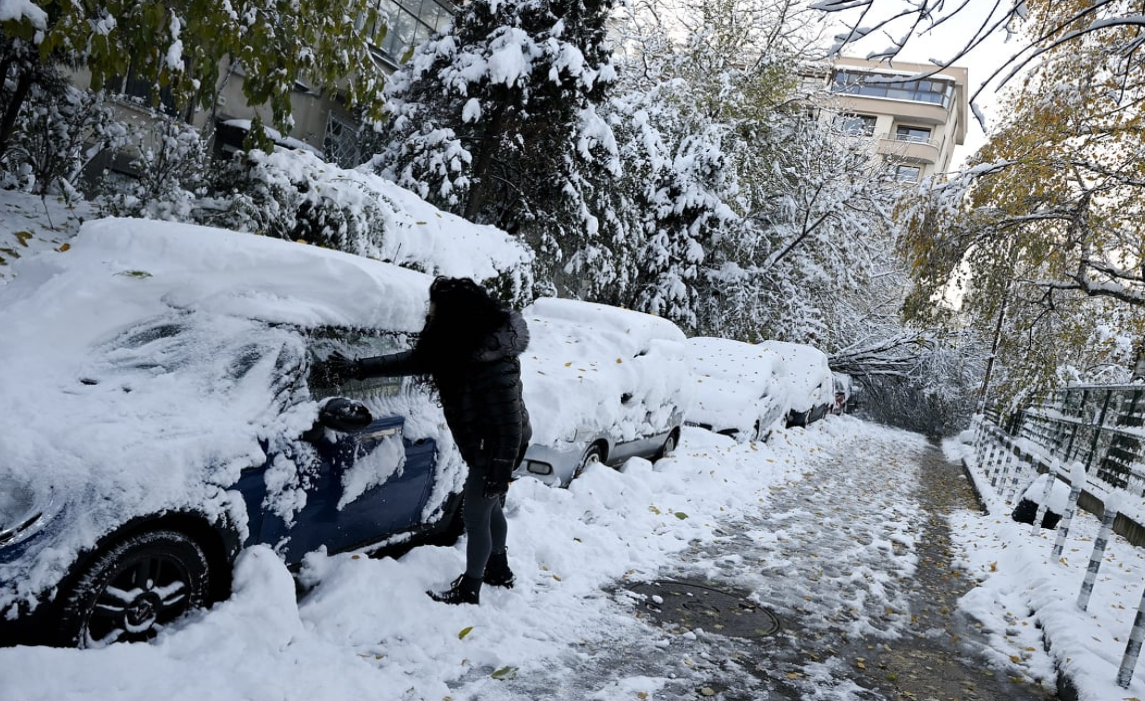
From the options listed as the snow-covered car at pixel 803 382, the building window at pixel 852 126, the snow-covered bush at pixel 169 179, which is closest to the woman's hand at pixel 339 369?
the snow-covered bush at pixel 169 179

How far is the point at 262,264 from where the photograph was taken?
13.5ft

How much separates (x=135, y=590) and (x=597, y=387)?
16.9ft

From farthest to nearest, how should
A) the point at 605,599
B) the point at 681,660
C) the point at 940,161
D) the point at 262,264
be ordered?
the point at 940,161, the point at 605,599, the point at 681,660, the point at 262,264

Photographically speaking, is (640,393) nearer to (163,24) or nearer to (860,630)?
(860,630)

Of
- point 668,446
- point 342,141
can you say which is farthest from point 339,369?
point 342,141

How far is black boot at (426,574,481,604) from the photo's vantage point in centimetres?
445

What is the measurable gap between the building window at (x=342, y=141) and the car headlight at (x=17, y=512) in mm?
18100

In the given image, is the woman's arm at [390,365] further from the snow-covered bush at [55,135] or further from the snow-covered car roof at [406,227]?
the snow-covered bush at [55,135]

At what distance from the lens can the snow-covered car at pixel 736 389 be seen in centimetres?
1280

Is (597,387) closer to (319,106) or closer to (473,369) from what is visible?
(473,369)

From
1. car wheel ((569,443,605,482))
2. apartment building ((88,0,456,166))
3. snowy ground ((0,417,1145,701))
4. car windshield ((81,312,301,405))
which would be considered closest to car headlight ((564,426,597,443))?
car wheel ((569,443,605,482))

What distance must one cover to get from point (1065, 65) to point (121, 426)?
11.8 meters

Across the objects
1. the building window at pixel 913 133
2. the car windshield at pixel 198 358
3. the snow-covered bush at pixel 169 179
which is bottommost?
the car windshield at pixel 198 358

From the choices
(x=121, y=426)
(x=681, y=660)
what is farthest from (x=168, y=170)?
(x=681, y=660)
